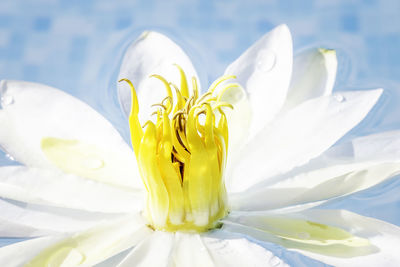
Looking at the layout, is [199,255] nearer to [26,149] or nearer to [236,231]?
[236,231]

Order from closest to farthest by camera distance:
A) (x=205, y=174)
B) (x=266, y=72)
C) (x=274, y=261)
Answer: (x=274, y=261) < (x=205, y=174) < (x=266, y=72)

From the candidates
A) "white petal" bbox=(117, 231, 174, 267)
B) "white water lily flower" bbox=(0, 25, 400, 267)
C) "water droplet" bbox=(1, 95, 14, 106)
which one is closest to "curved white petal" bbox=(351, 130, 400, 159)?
"white water lily flower" bbox=(0, 25, 400, 267)

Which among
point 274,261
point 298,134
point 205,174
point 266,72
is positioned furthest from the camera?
point 266,72

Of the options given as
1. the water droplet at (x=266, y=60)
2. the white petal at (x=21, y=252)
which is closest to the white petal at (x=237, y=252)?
the white petal at (x=21, y=252)

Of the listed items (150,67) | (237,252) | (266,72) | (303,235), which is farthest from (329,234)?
(150,67)

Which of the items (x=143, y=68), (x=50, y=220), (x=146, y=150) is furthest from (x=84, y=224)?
(x=143, y=68)

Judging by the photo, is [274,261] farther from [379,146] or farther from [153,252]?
[379,146]

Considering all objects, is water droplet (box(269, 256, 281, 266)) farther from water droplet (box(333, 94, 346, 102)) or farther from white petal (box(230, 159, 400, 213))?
water droplet (box(333, 94, 346, 102))
